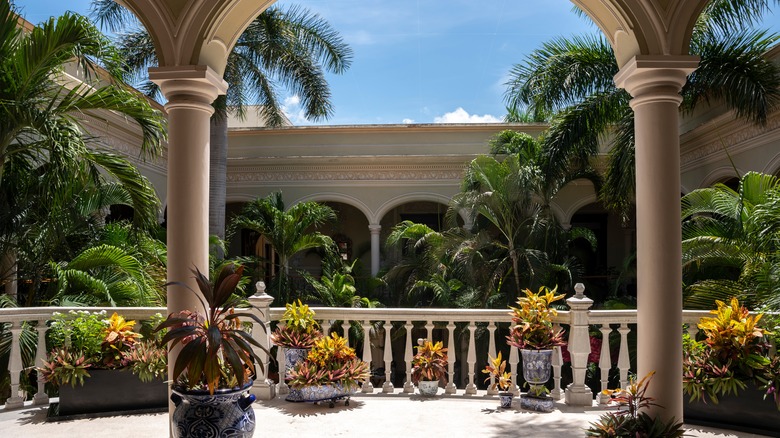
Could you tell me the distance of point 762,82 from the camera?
412 inches

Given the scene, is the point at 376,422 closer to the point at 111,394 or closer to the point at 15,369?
the point at 111,394

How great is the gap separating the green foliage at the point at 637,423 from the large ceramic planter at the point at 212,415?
2320mm

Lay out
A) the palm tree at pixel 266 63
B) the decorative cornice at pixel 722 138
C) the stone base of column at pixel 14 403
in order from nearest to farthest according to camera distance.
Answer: the stone base of column at pixel 14 403 < the decorative cornice at pixel 722 138 < the palm tree at pixel 266 63

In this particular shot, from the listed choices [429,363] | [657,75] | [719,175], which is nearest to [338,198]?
[719,175]

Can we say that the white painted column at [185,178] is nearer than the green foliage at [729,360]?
Yes

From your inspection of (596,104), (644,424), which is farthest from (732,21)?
(644,424)

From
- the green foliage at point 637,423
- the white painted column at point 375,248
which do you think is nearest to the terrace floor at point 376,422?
the green foliage at point 637,423

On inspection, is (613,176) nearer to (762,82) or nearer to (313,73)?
(762,82)

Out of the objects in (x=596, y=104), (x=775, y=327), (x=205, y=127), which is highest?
(x=596, y=104)

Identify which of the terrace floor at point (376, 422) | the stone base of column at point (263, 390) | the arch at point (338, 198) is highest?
the arch at point (338, 198)

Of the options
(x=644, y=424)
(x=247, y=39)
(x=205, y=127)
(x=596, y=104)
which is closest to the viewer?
(x=644, y=424)

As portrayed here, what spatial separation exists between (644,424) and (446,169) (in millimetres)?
13465

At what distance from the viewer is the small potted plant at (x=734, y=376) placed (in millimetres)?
5062

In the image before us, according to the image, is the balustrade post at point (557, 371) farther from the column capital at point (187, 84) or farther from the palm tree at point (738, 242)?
the column capital at point (187, 84)
